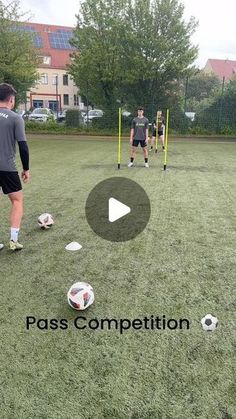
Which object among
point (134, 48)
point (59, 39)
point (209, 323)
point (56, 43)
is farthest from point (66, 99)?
point (209, 323)

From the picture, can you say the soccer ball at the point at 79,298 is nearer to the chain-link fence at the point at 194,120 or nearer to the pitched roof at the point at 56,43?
the chain-link fence at the point at 194,120

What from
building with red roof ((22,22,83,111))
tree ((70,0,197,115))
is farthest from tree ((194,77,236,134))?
building with red roof ((22,22,83,111))

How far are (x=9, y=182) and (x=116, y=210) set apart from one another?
256 centimetres

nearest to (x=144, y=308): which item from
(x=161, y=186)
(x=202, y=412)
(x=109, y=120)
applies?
(x=202, y=412)

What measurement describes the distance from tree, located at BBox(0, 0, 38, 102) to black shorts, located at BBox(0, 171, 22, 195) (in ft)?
61.0

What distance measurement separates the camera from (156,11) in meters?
22.0

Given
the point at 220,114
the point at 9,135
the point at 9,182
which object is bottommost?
the point at 9,182

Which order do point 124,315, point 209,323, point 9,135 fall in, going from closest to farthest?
point 209,323, point 124,315, point 9,135

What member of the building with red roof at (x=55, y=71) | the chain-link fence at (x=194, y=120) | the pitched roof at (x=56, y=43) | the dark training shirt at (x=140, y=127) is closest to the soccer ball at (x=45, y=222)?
the dark training shirt at (x=140, y=127)

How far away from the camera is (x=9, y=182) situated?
14.8 ft

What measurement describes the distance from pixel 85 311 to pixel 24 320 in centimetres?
54

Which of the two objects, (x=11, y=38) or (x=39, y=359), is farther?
(x=11, y=38)

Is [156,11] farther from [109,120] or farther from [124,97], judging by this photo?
[109,120]
